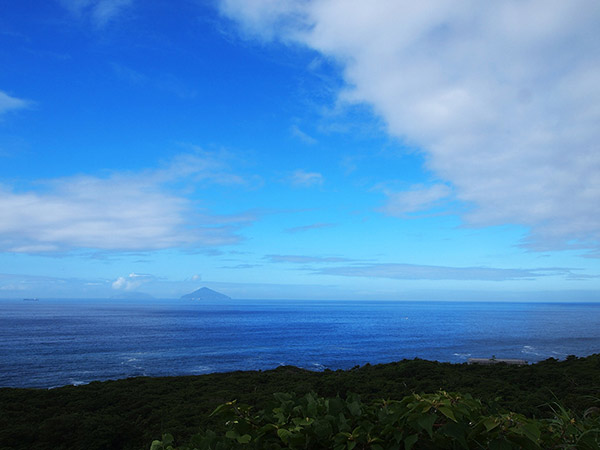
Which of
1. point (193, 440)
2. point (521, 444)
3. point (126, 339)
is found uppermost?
point (521, 444)

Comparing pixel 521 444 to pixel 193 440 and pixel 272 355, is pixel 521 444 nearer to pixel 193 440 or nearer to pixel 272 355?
pixel 193 440

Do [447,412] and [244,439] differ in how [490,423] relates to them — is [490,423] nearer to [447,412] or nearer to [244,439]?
[447,412]

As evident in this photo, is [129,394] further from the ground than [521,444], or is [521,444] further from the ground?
[521,444]

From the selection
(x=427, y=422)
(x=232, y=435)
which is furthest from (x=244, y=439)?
(x=427, y=422)

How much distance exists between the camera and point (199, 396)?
17891mm

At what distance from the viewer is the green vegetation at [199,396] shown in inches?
489

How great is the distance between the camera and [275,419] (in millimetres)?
2893

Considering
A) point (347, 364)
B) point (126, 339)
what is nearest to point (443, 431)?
point (347, 364)

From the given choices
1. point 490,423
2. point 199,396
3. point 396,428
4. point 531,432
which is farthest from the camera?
point 199,396

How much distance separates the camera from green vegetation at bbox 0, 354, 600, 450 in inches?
489

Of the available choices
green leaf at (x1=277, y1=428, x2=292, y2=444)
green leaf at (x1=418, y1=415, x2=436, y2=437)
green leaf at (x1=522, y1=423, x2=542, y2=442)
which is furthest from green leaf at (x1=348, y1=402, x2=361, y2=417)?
green leaf at (x1=522, y1=423, x2=542, y2=442)

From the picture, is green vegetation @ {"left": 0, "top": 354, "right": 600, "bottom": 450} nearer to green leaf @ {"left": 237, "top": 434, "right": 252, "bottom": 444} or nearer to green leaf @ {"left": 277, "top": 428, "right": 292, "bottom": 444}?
green leaf @ {"left": 237, "top": 434, "right": 252, "bottom": 444}

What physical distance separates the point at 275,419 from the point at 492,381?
1889cm

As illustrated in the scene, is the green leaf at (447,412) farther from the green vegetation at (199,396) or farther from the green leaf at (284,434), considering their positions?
the green vegetation at (199,396)
